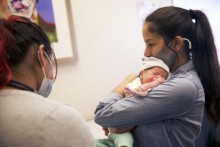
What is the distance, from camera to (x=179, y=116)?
119 cm

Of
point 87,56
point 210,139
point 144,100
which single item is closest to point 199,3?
point 87,56

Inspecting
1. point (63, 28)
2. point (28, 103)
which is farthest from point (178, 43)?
point (63, 28)

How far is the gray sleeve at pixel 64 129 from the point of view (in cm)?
82

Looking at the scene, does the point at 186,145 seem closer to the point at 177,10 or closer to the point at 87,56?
the point at 177,10

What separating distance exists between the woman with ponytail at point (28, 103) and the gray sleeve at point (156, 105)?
259mm

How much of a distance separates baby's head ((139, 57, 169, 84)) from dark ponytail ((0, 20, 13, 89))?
26.8 inches

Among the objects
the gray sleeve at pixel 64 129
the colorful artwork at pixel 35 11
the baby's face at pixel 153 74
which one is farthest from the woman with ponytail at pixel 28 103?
the colorful artwork at pixel 35 11

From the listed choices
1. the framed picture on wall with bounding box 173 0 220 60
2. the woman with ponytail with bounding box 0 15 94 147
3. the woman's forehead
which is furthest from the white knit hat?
the framed picture on wall with bounding box 173 0 220 60

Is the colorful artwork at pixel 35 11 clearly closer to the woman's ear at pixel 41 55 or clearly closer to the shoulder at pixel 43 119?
the woman's ear at pixel 41 55

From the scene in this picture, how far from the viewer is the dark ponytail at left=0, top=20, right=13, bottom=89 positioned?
83 cm

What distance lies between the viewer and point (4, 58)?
83 centimetres

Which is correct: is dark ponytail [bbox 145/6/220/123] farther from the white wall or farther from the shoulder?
the white wall

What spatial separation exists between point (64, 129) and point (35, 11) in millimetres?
1176

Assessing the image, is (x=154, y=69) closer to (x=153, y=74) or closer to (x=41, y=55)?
(x=153, y=74)
